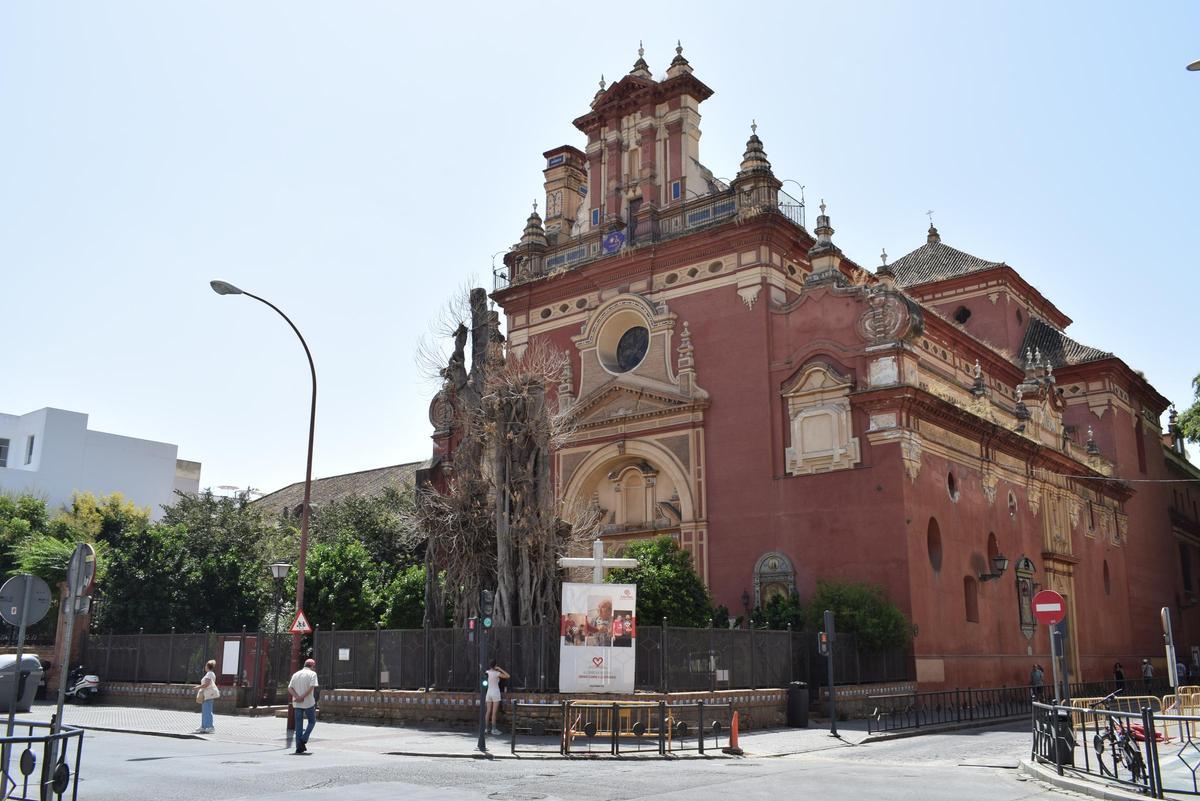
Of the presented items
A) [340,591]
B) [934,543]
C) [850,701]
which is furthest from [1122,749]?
[340,591]

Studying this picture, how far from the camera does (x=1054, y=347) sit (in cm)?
5344

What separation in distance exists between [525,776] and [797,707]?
1183 cm

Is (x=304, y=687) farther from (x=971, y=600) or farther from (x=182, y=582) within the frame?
(x=971, y=600)

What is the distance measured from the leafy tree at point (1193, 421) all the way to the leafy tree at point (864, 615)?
2158cm

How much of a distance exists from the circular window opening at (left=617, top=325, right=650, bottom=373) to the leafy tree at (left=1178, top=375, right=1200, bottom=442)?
76.6ft

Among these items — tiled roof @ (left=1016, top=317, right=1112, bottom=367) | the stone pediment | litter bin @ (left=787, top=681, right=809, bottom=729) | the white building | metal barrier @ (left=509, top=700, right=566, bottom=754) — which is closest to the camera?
metal barrier @ (left=509, top=700, right=566, bottom=754)

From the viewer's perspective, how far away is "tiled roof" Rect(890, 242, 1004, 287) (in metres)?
52.1

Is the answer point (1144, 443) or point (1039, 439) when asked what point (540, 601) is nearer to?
point (1039, 439)

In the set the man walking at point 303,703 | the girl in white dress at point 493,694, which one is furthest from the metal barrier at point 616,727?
the man walking at point 303,703

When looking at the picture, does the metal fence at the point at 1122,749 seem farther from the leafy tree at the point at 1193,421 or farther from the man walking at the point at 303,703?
the leafy tree at the point at 1193,421

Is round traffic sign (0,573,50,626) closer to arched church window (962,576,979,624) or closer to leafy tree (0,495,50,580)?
arched church window (962,576,979,624)

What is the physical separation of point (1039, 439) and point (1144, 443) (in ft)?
59.6

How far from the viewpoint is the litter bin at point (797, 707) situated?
24734mm

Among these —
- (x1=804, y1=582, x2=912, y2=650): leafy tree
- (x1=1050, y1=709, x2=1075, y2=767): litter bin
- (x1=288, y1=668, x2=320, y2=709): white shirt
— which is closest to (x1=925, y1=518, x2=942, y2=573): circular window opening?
(x1=804, y1=582, x2=912, y2=650): leafy tree
